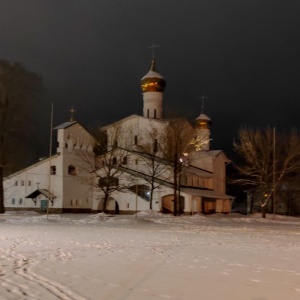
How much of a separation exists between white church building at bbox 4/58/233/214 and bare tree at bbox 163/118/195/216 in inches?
64.8

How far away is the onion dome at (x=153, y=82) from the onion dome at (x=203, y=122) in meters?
8.81

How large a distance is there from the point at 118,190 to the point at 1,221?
20.9m

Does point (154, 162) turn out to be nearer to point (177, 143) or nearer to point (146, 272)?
point (177, 143)

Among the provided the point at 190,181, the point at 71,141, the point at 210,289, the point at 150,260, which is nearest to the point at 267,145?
the point at 190,181

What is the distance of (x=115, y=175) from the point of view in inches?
2140

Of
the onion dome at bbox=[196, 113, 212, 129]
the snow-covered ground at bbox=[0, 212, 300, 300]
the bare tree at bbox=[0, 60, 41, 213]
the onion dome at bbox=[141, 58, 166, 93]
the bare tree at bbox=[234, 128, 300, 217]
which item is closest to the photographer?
the snow-covered ground at bbox=[0, 212, 300, 300]

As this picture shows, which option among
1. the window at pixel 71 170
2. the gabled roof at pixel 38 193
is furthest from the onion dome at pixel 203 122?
the gabled roof at pixel 38 193

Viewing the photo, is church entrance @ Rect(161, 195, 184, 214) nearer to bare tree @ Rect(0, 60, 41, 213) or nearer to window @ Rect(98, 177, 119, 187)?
window @ Rect(98, 177, 119, 187)

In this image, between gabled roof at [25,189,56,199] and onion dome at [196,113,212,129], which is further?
onion dome at [196,113,212,129]

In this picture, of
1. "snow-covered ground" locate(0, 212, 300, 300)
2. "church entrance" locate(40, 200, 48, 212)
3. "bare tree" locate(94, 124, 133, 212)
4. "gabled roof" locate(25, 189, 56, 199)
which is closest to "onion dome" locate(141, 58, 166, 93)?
"bare tree" locate(94, 124, 133, 212)

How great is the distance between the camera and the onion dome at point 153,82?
6109cm

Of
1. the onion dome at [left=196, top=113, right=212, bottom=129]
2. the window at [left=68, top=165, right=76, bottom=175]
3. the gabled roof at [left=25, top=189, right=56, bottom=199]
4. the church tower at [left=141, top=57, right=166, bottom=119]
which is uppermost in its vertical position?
the church tower at [left=141, top=57, right=166, bottom=119]

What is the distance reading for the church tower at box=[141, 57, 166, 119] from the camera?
201 feet

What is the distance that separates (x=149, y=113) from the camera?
203 feet
